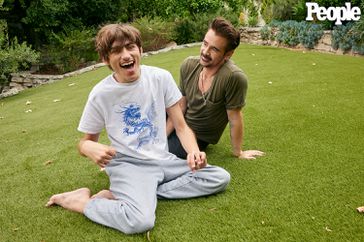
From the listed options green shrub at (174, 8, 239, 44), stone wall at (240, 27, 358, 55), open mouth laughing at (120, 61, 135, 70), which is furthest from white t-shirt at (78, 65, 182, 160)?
green shrub at (174, 8, 239, 44)

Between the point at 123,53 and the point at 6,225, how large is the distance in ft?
3.71

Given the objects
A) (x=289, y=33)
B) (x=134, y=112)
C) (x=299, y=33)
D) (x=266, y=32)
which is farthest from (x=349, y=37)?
(x=134, y=112)

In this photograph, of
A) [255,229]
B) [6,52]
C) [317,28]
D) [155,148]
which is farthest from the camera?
[317,28]

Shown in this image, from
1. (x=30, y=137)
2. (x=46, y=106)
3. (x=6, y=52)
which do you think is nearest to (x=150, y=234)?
(x=30, y=137)

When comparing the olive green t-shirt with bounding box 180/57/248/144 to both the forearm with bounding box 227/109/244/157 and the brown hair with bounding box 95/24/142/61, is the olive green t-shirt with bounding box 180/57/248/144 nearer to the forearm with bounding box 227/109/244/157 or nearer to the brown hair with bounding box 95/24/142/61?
the forearm with bounding box 227/109/244/157

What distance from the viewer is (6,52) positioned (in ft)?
25.8

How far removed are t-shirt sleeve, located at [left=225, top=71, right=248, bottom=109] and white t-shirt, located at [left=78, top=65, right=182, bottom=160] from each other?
41 cm

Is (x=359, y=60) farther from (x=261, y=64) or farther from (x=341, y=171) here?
(x=341, y=171)

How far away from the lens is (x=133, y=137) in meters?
2.19

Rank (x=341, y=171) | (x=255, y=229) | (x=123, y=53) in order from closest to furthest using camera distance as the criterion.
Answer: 1. (x=255, y=229)
2. (x=123, y=53)
3. (x=341, y=171)

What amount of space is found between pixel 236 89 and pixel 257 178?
1.88 ft

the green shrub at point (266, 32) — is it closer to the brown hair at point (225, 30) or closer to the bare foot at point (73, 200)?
the brown hair at point (225, 30)

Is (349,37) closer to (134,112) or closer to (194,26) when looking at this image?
(194,26)

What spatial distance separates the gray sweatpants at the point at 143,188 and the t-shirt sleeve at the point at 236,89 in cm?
51
